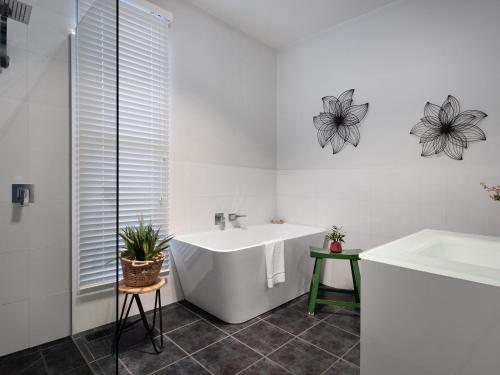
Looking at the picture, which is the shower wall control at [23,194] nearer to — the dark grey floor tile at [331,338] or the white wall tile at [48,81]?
the white wall tile at [48,81]

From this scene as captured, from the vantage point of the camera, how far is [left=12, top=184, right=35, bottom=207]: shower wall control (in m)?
1.82

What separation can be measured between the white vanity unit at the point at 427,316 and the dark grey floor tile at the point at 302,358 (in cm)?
60

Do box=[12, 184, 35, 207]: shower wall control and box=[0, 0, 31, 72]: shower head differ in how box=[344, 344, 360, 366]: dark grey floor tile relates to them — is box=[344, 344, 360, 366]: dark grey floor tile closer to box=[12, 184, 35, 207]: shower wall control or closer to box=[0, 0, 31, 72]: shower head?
box=[12, 184, 35, 207]: shower wall control

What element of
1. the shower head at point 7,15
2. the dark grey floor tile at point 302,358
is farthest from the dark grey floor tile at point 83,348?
the shower head at point 7,15

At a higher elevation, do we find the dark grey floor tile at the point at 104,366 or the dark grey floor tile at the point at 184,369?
the dark grey floor tile at the point at 104,366

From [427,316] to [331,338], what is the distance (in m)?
1.19

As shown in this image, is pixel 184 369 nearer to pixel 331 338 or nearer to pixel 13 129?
pixel 331 338

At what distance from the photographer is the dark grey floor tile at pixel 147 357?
175 centimetres

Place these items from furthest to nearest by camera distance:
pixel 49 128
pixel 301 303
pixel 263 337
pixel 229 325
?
pixel 301 303
pixel 229 325
pixel 263 337
pixel 49 128

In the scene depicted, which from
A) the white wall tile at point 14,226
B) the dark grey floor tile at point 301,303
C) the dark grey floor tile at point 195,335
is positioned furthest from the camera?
the dark grey floor tile at point 301,303

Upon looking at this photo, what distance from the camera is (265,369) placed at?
1739 millimetres

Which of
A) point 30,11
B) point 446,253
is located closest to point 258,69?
point 30,11

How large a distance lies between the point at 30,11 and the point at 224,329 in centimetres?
259

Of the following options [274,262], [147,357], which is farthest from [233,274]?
[147,357]
